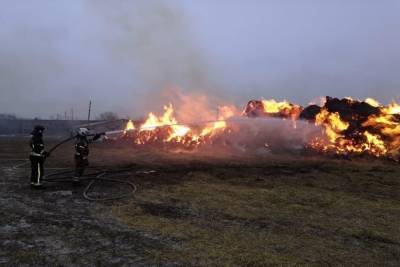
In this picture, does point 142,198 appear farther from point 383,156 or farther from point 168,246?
point 383,156

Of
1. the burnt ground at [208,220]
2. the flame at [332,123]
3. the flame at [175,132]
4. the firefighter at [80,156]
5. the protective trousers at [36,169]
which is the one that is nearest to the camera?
the burnt ground at [208,220]

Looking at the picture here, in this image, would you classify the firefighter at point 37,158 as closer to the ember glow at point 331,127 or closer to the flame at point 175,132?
the ember glow at point 331,127

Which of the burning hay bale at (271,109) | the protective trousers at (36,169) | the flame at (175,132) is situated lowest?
the protective trousers at (36,169)

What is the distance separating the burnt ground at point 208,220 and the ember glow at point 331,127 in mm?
6860

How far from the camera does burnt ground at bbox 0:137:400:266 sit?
290 inches

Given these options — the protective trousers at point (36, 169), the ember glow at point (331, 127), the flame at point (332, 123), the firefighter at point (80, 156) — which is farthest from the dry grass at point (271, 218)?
the flame at point (332, 123)

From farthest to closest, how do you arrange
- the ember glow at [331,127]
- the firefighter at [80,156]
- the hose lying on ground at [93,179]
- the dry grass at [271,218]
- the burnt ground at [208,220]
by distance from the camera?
the ember glow at [331,127] < the firefighter at [80,156] < the hose lying on ground at [93,179] < the dry grass at [271,218] < the burnt ground at [208,220]

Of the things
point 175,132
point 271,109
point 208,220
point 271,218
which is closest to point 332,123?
point 271,109

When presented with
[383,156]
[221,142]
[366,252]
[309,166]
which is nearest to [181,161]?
[309,166]

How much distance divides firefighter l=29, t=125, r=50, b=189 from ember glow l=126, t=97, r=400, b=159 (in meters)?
8.36

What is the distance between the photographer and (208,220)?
9.66 meters

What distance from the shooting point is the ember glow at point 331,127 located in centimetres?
2300

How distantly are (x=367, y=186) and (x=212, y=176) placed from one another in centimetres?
564

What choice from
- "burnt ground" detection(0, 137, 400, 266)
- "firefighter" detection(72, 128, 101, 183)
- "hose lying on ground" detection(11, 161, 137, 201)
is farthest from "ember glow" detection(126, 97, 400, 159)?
"firefighter" detection(72, 128, 101, 183)
